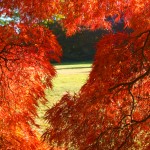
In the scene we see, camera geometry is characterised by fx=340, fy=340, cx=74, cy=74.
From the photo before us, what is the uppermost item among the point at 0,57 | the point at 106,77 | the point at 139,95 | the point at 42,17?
the point at 42,17

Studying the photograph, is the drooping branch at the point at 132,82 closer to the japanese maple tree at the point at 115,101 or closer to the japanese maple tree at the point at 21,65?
the japanese maple tree at the point at 115,101

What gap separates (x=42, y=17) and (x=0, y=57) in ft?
1.49

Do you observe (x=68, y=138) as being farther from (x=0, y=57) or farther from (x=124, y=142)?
(x=0, y=57)

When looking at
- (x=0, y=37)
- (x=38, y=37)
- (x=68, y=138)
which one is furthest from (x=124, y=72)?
(x=0, y=37)

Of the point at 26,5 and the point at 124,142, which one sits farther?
the point at 26,5

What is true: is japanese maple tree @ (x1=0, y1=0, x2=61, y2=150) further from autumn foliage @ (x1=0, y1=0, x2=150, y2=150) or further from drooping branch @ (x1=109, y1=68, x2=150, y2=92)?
drooping branch @ (x1=109, y1=68, x2=150, y2=92)

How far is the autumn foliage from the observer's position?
2225 millimetres

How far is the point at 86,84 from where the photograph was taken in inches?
92.1

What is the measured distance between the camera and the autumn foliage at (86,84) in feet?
7.30

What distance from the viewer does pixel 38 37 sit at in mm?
2719

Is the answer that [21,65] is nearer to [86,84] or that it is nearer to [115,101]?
[86,84]

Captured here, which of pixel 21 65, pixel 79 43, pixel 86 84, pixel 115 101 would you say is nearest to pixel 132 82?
pixel 115 101

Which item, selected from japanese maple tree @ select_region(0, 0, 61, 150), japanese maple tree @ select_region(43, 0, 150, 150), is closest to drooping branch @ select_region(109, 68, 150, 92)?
japanese maple tree @ select_region(43, 0, 150, 150)

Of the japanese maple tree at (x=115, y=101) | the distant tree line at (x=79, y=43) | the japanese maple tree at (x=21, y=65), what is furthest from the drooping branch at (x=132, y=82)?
the distant tree line at (x=79, y=43)
